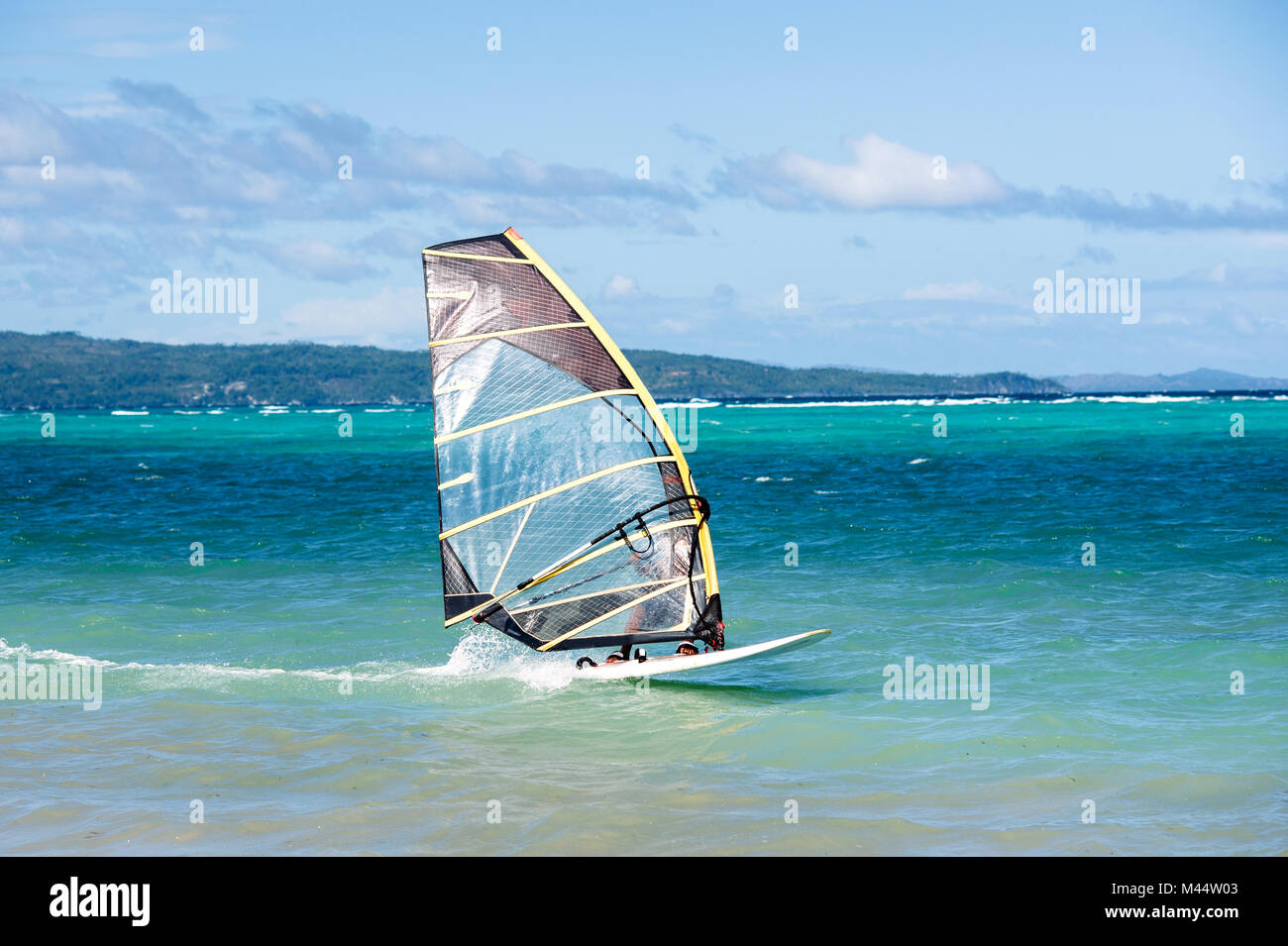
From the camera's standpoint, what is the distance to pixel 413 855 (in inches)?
293

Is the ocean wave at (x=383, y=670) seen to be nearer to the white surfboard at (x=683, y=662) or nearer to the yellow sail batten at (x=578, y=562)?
the white surfboard at (x=683, y=662)

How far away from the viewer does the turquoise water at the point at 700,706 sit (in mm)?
7941

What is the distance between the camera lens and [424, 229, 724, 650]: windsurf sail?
11.4m

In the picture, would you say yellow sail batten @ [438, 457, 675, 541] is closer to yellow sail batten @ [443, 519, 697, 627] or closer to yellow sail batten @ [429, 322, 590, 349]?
yellow sail batten @ [443, 519, 697, 627]

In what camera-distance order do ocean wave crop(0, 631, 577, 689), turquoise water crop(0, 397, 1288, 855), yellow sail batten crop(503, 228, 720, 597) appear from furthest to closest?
ocean wave crop(0, 631, 577, 689)
yellow sail batten crop(503, 228, 720, 597)
turquoise water crop(0, 397, 1288, 855)

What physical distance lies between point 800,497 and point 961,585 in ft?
47.5

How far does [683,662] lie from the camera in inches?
462

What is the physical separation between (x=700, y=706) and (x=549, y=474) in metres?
2.76

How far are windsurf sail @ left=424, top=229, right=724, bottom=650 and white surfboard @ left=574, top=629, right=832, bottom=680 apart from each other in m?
0.30

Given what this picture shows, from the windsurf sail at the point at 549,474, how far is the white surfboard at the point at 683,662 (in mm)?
297

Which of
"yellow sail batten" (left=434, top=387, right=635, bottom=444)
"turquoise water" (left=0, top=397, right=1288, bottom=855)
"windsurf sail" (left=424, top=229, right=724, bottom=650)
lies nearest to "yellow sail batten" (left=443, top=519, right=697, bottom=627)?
"windsurf sail" (left=424, top=229, right=724, bottom=650)

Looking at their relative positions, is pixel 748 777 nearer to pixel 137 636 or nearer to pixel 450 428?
pixel 450 428

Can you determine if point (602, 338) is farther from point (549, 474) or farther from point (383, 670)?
point (383, 670)
